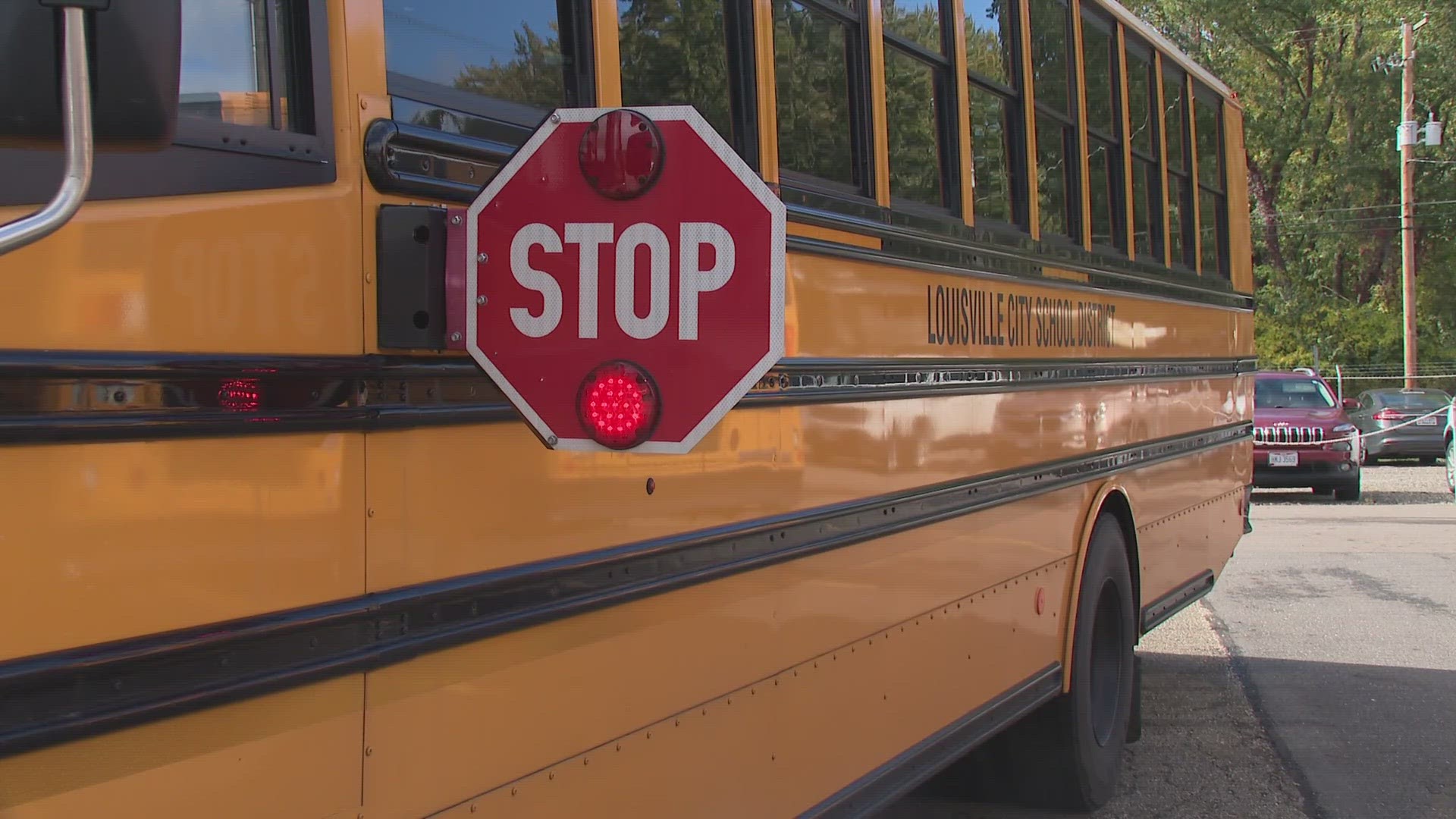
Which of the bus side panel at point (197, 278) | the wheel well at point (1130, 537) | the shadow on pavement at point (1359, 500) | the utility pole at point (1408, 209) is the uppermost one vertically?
the utility pole at point (1408, 209)

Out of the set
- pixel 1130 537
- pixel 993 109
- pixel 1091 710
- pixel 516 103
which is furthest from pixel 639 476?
pixel 1130 537

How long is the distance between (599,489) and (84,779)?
3.26ft

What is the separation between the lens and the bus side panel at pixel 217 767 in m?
1.48

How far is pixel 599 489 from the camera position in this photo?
233 cm

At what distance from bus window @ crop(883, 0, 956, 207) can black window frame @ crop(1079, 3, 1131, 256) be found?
1.41m

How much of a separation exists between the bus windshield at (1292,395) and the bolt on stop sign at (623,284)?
16163 millimetres

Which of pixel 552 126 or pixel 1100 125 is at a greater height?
pixel 1100 125

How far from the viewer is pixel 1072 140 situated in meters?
4.87

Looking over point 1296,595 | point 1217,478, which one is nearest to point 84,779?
point 1217,478

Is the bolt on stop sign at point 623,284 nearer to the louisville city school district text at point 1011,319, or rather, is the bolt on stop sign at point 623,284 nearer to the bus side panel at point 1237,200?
the louisville city school district text at point 1011,319

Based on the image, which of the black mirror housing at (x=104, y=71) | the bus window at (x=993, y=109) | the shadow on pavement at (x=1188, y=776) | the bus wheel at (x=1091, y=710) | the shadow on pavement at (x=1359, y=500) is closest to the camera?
the black mirror housing at (x=104, y=71)

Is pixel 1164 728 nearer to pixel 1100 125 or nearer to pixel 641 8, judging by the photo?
pixel 1100 125

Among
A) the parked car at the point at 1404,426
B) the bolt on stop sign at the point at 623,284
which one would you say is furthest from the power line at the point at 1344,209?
the bolt on stop sign at the point at 623,284

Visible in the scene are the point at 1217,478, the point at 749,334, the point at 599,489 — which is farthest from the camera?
the point at 1217,478
